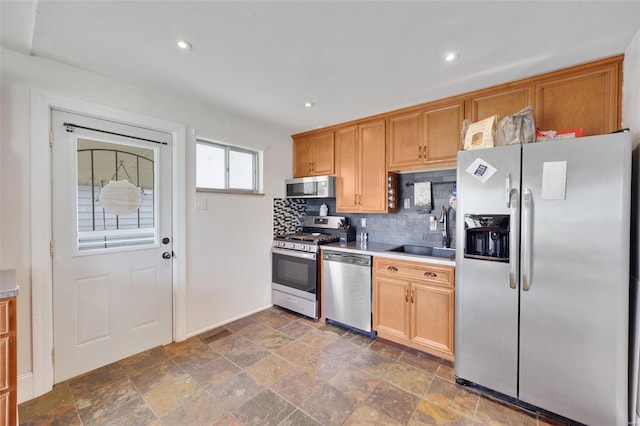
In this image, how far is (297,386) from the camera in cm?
197

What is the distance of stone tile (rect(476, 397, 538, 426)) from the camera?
1.65 metres

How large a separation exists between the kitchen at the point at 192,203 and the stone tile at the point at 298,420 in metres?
1.50

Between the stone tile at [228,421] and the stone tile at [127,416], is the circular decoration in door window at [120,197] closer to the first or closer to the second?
the stone tile at [127,416]

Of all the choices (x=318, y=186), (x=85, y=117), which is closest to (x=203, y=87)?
(x=85, y=117)

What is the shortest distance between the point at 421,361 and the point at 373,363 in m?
0.42

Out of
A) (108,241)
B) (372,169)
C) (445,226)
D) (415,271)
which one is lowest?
(415,271)

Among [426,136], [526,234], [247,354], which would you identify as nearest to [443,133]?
[426,136]

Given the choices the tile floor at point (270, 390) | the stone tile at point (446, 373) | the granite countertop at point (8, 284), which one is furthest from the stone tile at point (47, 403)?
the stone tile at point (446, 373)

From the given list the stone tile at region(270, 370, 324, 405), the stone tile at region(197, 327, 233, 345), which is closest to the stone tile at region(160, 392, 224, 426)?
the stone tile at region(270, 370, 324, 405)

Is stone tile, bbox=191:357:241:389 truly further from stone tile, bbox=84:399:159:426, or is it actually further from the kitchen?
the kitchen

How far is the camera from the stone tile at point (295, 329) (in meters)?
2.78

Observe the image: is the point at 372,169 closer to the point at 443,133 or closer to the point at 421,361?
the point at 443,133

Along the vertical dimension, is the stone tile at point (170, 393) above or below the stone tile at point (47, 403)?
below

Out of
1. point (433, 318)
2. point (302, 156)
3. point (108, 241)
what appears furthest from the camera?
point (302, 156)
